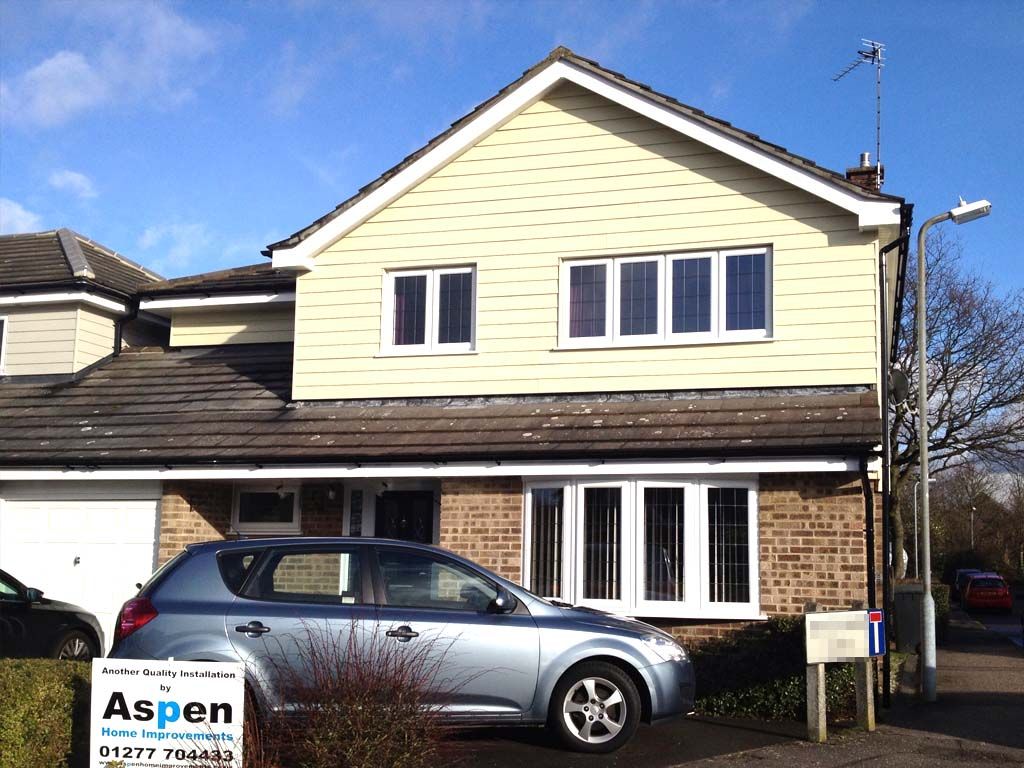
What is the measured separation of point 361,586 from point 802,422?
5132 millimetres

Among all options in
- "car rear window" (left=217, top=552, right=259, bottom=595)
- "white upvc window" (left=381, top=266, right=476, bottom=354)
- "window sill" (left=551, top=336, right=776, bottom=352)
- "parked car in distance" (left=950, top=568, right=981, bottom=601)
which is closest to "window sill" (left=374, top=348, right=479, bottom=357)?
"white upvc window" (left=381, top=266, right=476, bottom=354)

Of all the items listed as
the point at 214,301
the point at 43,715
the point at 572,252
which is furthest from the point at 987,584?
the point at 43,715

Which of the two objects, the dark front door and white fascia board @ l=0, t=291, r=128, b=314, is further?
white fascia board @ l=0, t=291, r=128, b=314

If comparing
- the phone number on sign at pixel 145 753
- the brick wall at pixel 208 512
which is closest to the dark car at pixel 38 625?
the brick wall at pixel 208 512

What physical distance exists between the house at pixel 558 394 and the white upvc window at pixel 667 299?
0.03 meters

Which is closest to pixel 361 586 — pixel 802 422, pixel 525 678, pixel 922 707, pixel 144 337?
pixel 525 678

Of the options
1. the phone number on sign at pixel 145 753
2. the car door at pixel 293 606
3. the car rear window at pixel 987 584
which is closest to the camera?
the phone number on sign at pixel 145 753

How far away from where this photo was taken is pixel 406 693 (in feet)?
22.1

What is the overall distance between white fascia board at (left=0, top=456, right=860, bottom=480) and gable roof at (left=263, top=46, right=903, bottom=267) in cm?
292

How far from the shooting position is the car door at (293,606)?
834cm

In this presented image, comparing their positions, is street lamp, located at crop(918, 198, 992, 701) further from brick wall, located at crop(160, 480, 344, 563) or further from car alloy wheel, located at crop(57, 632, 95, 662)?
car alloy wheel, located at crop(57, 632, 95, 662)

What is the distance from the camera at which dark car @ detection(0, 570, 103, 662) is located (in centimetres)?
1209

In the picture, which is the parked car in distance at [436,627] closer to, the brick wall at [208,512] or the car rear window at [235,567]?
the car rear window at [235,567]

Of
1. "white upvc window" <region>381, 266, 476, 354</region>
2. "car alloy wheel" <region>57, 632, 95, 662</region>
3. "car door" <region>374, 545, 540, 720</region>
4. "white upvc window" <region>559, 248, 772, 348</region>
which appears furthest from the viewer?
"white upvc window" <region>381, 266, 476, 354</region>
